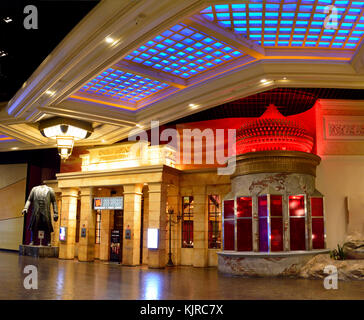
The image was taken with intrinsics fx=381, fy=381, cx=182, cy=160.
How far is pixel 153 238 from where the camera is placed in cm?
1357

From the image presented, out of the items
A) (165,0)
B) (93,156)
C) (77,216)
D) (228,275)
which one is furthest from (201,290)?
(77,216)

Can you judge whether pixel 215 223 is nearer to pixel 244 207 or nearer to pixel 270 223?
pixel 244 207

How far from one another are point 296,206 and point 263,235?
1.29 metres

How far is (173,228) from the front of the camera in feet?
48.5

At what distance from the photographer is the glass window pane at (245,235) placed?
1109 cm

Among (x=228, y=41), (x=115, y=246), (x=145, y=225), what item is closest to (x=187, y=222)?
(x=145, y=225)

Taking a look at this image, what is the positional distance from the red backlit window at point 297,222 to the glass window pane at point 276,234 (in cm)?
30

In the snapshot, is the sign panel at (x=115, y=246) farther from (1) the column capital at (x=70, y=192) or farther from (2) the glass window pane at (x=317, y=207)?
(2) the glass window pane at (x=317, y=207)

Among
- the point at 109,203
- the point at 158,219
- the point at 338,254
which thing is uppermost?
the point at 109,203

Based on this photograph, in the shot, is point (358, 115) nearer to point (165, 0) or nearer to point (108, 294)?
point (165, 0)

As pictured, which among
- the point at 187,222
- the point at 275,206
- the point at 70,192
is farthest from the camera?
the point at 70,192

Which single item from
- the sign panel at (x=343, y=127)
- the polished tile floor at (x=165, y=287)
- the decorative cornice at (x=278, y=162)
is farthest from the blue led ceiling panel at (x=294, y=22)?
the polished tile floor at (x=165, y=287)

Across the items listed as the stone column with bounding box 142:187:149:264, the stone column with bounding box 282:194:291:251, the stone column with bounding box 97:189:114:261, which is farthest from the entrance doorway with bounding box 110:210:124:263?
the stone column with bounding box 282:194:291:251

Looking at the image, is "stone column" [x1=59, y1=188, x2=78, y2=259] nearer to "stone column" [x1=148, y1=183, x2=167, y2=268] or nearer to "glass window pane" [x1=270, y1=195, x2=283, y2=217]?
"stone column" [x1=148, y1=183, x2=167, y2=268]
